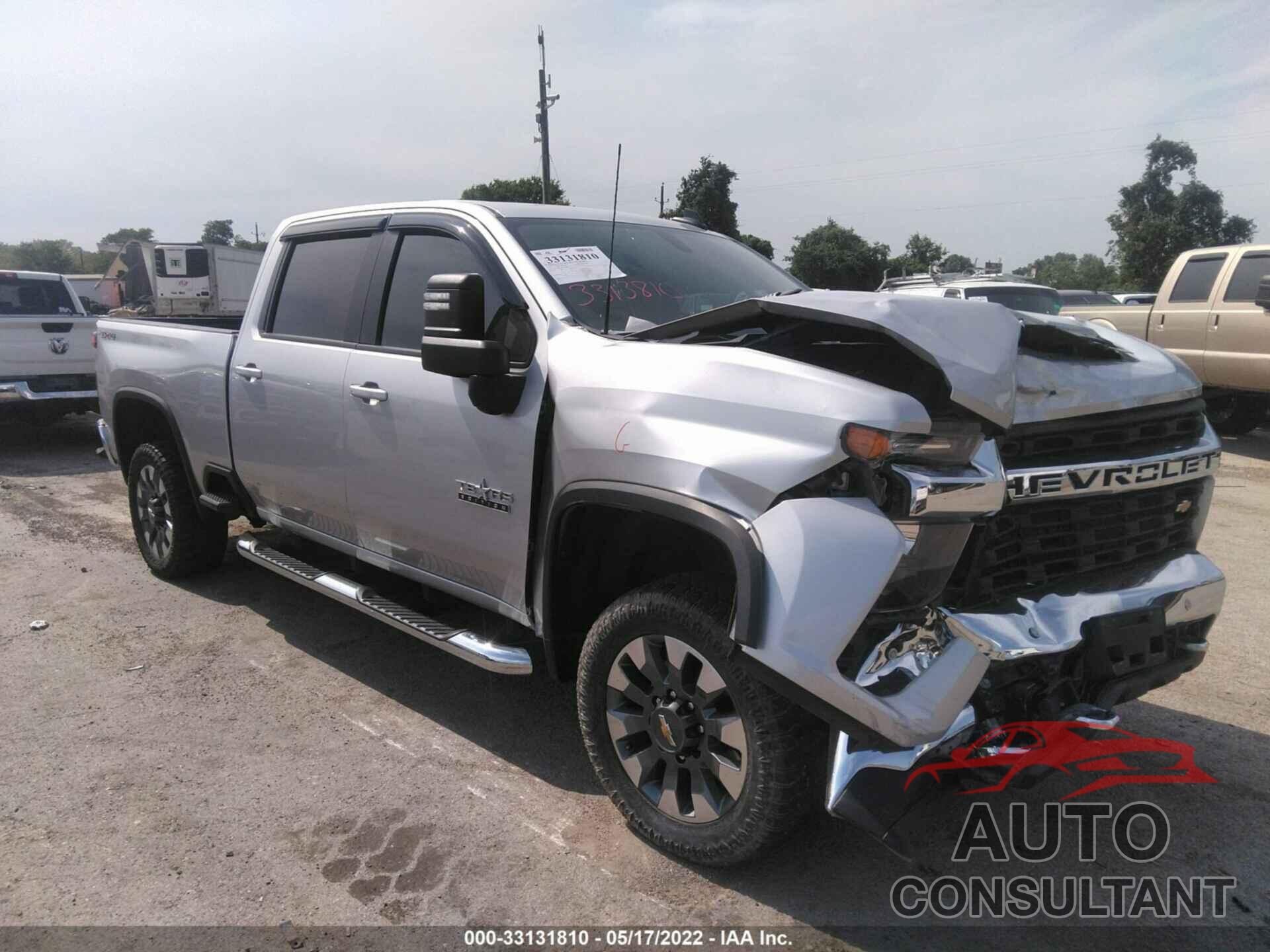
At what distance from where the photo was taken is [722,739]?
2.50 metres

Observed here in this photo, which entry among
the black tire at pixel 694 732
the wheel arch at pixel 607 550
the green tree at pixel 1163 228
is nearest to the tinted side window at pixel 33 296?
the wheel arch at pixel 607 550

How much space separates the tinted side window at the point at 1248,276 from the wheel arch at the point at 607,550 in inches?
358

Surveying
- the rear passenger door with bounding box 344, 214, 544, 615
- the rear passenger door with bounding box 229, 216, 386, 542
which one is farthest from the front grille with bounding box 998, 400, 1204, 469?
the rear passenger door with bounding box 229, 216, 386, 542

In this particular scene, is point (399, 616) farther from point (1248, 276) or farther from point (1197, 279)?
point (1197, 279)

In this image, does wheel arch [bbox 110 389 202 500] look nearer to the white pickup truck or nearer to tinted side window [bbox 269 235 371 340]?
tinted side window [bbox 269 235 371 340]

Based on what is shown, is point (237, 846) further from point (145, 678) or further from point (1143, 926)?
point (1143, 926)

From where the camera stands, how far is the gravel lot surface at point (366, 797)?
2605 mm

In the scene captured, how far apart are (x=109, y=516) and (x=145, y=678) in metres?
3.59

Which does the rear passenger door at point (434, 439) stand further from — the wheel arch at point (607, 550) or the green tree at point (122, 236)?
the green tree at point (122, 236)

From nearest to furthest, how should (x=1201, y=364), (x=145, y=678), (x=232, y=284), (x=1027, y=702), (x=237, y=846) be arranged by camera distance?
(x=1027, y=702) < (x=237, y=846) < (x=145, y=678) < (x=1201, y=364) < (x=232, y=284)

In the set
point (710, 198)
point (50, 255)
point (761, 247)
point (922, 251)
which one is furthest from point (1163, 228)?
point (50, 255)

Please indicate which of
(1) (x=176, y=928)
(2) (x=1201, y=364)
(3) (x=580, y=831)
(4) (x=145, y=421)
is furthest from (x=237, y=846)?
(2) (x=1201, y=364)

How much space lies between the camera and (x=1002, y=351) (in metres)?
2.36

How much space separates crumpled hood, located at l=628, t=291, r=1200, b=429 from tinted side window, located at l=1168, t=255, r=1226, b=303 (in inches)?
331
